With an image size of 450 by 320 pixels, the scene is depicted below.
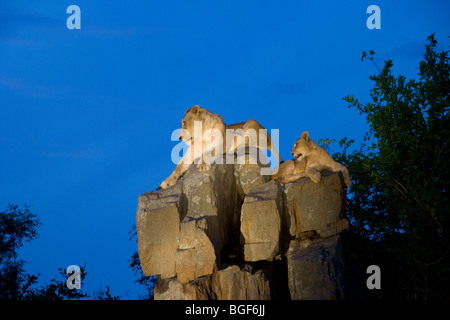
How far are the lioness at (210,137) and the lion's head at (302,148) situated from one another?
44.0 inches

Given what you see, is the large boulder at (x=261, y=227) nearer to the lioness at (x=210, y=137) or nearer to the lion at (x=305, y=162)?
the lion at (x=305, y=162)

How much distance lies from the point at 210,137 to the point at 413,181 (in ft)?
14.9

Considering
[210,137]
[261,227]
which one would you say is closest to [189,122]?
[210,137]

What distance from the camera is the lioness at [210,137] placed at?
11.1 meters

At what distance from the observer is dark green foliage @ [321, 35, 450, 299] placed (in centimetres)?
998

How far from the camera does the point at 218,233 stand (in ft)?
31.2

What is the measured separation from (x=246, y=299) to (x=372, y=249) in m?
3.92

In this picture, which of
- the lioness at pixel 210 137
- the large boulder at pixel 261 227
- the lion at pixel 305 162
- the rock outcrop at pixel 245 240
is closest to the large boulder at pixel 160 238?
the rock outcrop at pixel 245 240

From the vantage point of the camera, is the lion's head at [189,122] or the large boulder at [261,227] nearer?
the large boulder at [261,227]

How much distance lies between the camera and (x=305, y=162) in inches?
401

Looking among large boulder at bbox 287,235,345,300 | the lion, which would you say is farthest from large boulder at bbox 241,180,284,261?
the lion

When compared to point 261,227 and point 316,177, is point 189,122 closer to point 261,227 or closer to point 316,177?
point 261,227
